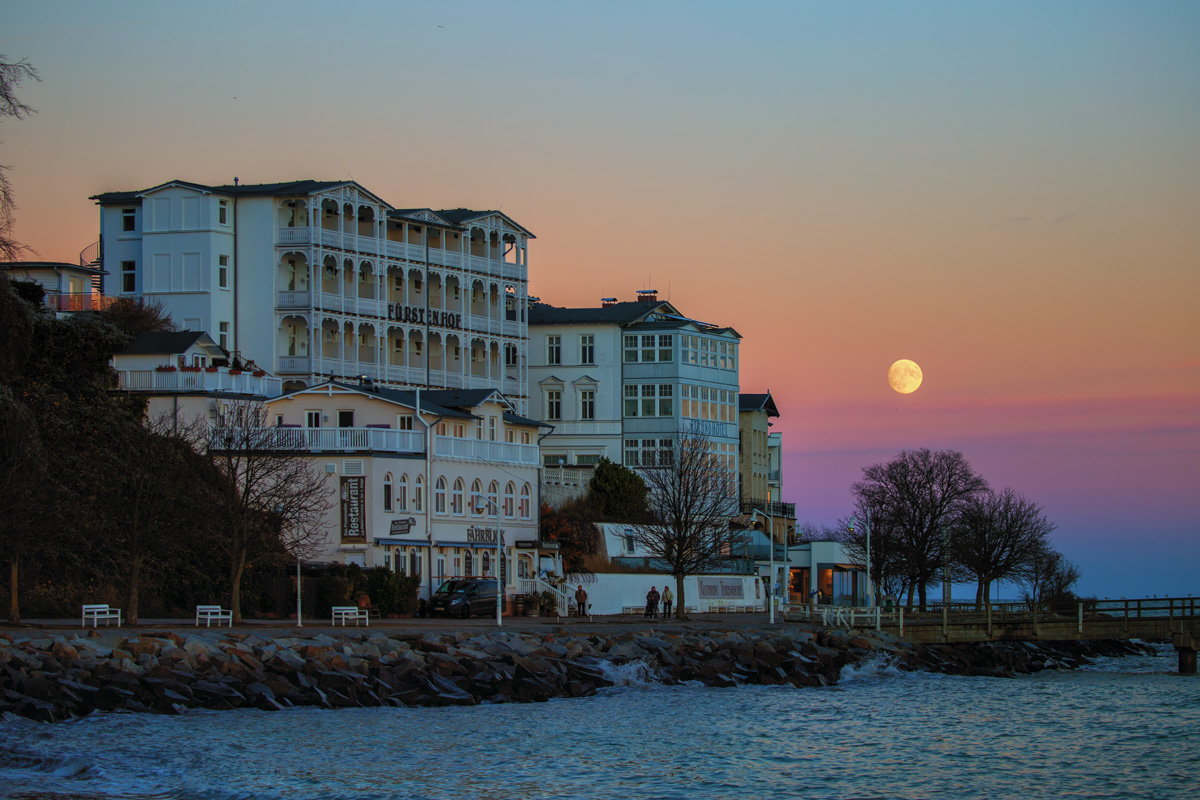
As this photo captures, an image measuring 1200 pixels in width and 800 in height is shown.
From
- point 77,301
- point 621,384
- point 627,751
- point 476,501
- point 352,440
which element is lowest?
point 627,751

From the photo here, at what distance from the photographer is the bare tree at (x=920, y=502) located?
75938 mm

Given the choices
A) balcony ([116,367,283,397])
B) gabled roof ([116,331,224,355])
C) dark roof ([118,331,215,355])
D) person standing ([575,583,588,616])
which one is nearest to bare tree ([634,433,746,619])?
person standing ([575,583,588,616])

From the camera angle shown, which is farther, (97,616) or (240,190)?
(240,190)

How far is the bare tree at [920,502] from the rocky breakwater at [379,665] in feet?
81.7

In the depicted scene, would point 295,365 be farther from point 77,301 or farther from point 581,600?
point 581,600

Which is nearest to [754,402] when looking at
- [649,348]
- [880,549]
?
[649,348]

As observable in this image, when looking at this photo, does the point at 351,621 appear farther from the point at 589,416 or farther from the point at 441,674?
the point at 589,416

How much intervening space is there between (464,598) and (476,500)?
338 inches

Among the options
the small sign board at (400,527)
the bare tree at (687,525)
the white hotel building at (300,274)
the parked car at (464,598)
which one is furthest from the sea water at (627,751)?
the white hotel building at (300,274)

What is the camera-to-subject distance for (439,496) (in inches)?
2341

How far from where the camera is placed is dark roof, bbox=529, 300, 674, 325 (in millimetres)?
90625

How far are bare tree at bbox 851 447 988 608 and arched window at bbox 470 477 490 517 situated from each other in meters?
24.9

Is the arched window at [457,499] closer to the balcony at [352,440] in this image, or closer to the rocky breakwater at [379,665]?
the balcony at [352,440]

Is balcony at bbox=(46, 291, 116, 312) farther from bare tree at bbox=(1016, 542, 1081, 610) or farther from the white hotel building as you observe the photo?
bare tree at bbox=(1016, 542, 1081, 610)
